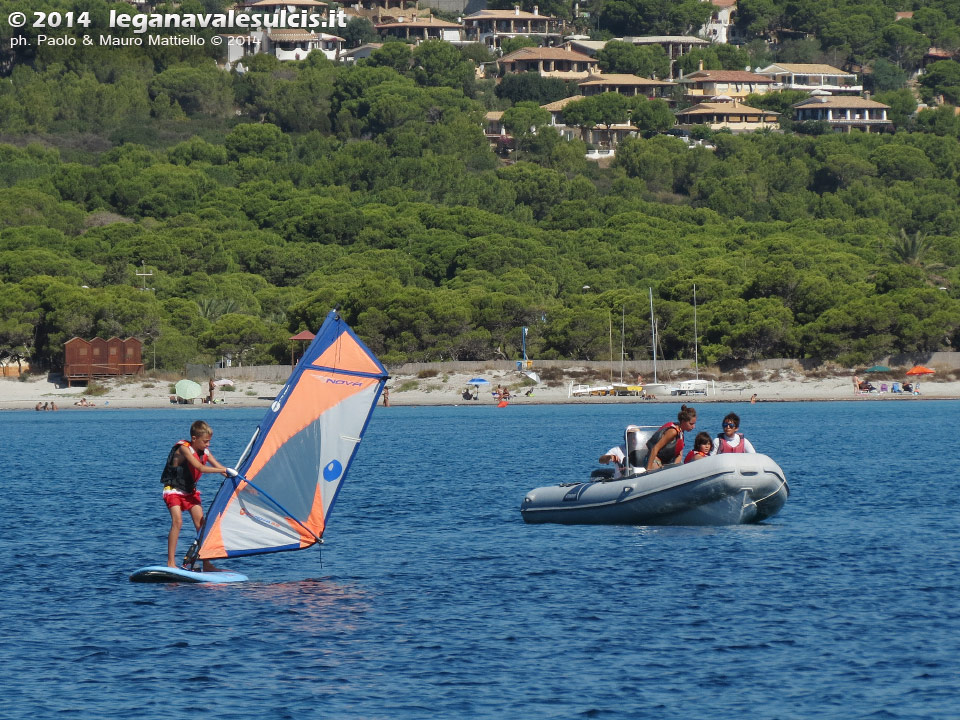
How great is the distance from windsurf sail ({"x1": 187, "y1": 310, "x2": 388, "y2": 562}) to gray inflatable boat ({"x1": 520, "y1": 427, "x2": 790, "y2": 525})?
7.21 metres

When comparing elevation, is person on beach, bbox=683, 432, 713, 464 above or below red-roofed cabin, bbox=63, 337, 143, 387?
below

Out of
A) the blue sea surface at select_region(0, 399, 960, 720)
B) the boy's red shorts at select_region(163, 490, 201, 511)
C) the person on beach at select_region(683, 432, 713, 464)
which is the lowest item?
the blue sea surface at select_region(0, 399, 960, 720)

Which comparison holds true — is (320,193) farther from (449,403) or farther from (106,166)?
(449,403)

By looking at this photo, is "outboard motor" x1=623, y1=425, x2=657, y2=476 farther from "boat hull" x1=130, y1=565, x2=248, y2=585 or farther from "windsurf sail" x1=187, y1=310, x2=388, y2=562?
"boat hull" x1=130, y1=565, x2=248, y2=585

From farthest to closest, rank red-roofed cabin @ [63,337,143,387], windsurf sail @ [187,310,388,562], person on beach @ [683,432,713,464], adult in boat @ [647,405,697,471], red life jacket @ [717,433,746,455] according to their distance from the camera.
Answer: red-roofed cabin @ [63,337,143,387], adult in boat @ [647,405,697,471], red life jacket @ [717,433,746,455], person on beach @ [683,432,713,464], windsurf sail @ [187,310,388,562]

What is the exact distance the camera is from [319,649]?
19.2 metres

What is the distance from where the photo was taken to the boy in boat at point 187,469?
21.8 meters

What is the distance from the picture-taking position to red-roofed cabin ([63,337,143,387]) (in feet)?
348

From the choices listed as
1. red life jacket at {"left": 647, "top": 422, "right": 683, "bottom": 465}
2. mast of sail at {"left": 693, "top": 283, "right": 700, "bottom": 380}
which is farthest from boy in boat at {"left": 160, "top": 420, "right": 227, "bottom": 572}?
mast of sail at {"left": 693, "top": 283, "right": 700, "bottom": 380}

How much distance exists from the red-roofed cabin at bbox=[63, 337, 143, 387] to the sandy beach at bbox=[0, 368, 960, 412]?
2.84 ft

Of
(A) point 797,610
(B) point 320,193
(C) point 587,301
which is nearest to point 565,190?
(B) point 320,193

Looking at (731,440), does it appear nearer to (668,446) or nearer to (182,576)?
(668,446)

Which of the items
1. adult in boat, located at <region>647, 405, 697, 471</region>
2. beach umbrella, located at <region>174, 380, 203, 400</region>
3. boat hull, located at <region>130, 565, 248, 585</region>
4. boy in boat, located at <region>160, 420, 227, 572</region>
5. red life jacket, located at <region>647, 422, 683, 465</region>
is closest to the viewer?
boy in boat, located at <region>160, 420, 227, 572</region>

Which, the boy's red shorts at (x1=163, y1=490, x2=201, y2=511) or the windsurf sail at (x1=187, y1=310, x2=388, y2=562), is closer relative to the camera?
the boy's red shorts at (x1=163, y1=490, x2=201, y2=511)
